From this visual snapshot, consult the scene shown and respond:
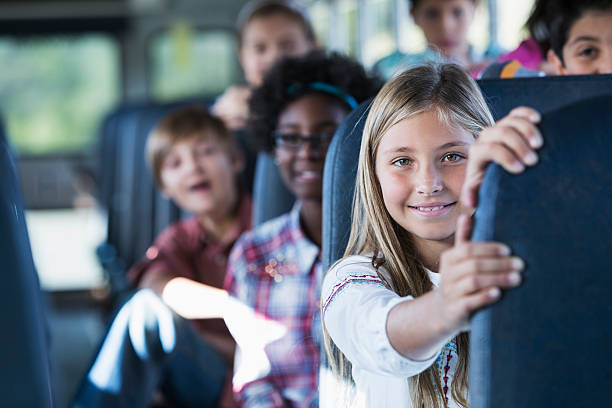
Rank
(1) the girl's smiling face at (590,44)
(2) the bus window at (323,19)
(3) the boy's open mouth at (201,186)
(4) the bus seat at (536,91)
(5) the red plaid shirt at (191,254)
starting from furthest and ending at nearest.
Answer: (2) the bus window at (323,19), (3) the boy's open mouth at (201,186), (5) the red plaid shirt at (191,254), (1) the girl's smiling face at (590,44), (4) the bus seat at (536,91)

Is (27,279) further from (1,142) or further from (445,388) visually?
(445,388)

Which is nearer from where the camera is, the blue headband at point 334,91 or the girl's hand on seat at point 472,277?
the girl's hand on seat at point 472,277

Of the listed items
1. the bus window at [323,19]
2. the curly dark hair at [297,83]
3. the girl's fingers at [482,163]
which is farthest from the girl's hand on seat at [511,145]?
the bus window at [323,19]

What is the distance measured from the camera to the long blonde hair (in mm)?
886

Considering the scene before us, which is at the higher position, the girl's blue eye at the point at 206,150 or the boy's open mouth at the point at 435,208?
the girl's blue eye at the point at 206,150

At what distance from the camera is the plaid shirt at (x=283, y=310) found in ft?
4.48

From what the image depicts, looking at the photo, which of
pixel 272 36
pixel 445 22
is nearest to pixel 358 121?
pixel 445 22

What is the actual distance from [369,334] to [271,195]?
965 mm

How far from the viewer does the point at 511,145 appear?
63 centimetres

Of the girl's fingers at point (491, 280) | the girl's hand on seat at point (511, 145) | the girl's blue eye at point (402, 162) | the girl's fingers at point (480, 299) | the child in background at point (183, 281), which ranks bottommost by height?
the child in background at point (183, 281)

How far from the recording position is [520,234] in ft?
2.05

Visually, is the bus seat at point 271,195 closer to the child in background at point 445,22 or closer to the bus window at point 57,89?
the child in background at point 445,22

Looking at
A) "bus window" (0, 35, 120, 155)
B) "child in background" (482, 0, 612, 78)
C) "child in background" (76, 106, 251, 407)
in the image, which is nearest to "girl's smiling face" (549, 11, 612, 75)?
"child in background" (482, 0, 612, 78)

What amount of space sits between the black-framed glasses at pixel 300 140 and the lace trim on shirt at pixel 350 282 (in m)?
0.67
